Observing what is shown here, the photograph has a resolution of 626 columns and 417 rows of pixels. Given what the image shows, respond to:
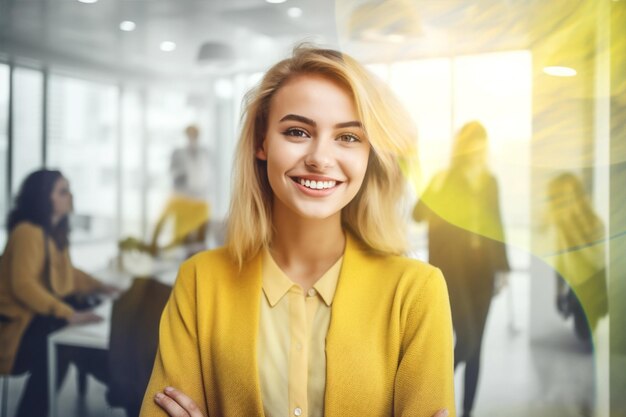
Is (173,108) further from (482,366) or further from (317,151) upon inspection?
(482,366)

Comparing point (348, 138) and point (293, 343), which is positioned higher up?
point (348, 138)

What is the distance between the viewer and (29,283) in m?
2.31

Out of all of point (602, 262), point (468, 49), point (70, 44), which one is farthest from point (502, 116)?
point (70, 44)

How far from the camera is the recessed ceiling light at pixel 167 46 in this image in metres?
2.21

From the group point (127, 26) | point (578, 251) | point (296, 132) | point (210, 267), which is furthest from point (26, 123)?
point (578, 251)

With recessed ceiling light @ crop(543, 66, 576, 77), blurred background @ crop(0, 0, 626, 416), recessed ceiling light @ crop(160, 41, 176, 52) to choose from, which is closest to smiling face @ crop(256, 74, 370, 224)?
blurred background @ crop(0, 0, 626, 416)

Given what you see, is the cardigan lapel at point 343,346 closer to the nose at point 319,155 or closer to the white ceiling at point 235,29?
the nose at point 319,155

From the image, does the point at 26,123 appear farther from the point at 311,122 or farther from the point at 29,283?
the point at 311,122

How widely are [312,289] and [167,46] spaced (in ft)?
4.20

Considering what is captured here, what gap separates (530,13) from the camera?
1805 mm

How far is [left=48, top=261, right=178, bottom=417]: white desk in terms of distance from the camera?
88.7 inches

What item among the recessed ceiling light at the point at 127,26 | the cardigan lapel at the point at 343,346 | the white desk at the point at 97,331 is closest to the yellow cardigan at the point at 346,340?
the cardigan lapel at the point at 343,346

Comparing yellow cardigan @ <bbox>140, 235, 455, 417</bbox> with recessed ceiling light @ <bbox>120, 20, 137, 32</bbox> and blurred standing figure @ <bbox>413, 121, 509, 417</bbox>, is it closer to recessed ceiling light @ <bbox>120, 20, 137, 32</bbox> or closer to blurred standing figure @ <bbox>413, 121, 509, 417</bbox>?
blurred standing figure @ <bbox>413, 121, 509, 417</bbox>

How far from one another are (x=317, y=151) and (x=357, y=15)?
0.79 m
